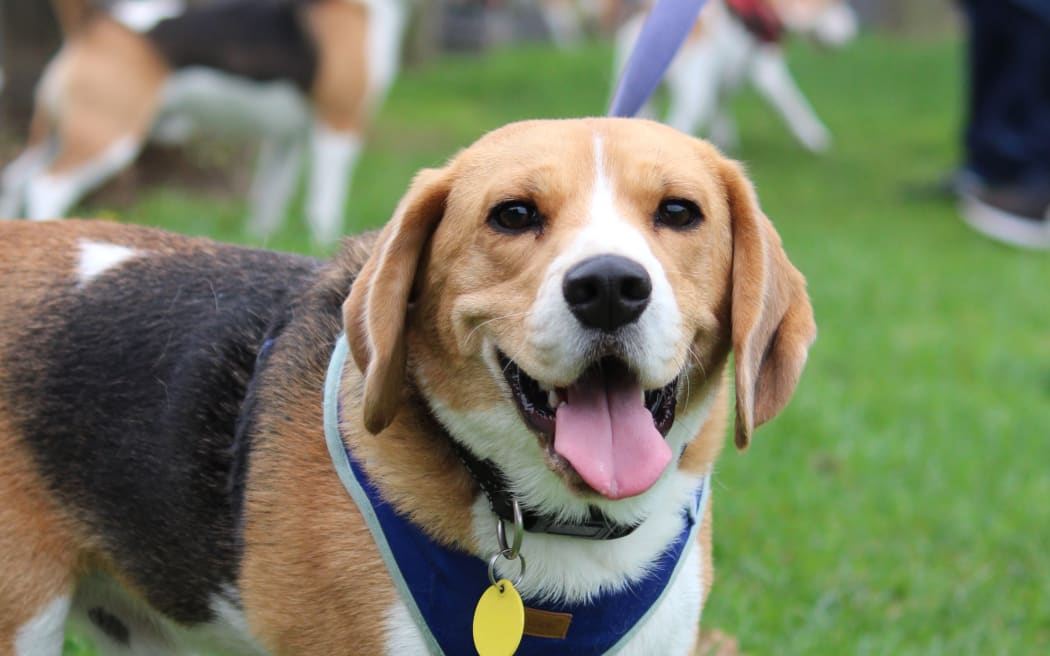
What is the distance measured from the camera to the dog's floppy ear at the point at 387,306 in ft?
9.01

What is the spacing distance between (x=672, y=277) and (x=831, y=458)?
3.63m

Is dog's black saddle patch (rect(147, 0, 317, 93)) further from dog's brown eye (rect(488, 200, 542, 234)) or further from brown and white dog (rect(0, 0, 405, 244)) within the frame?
dog's brown eye (rect(488, 200, 542, 234))

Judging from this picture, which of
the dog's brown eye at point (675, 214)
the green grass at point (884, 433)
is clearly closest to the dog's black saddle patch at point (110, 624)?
the dog's brown eye at point (675, 214)

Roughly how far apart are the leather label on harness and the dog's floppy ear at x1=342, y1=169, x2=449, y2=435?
0.51 m

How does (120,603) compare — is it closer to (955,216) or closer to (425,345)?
(425,345)

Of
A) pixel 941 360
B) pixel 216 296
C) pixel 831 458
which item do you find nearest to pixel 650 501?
pixel 216 296

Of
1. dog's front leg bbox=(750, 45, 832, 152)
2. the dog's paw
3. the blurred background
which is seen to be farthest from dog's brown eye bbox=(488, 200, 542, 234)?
the dog's paw

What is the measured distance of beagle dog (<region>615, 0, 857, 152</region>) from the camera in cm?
1400

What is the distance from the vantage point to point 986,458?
6.27 meters

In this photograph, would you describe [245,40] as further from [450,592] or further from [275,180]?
[450,592]

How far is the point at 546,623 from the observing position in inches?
112

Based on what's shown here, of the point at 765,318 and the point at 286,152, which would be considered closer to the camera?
the point at 765,318

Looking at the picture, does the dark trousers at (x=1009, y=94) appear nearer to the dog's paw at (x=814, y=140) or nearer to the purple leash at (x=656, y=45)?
the dog's paw at (x=814, y=140)

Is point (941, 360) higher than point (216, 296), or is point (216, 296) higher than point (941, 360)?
point (216, 296)
